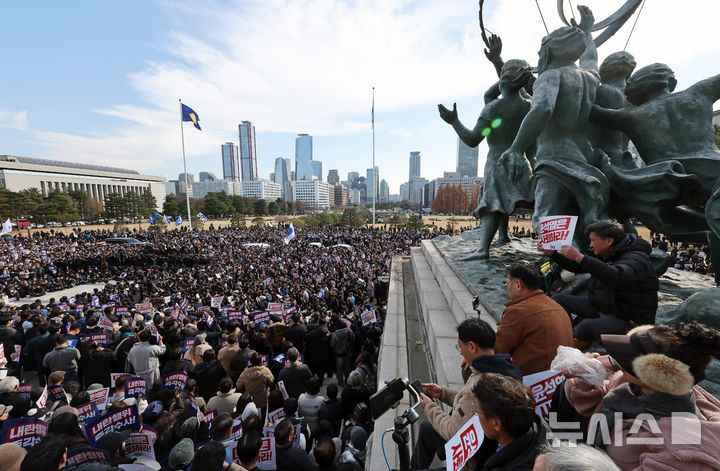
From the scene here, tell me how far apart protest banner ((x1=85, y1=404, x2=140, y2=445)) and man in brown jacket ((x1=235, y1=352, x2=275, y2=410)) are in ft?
4.06

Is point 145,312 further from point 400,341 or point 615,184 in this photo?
point 615,184

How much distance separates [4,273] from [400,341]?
74.5ft

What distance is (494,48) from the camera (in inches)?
265

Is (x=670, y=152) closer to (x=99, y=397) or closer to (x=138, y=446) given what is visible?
(x=138, y=446)

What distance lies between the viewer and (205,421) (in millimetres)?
3014

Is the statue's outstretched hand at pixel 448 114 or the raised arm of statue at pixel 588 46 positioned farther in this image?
the statue's outstretched hand at pixel 448 114

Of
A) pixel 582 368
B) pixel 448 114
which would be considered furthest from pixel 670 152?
pixel 582 368

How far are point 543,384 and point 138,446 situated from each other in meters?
3.28

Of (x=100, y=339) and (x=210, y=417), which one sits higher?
(x=210, y=417)

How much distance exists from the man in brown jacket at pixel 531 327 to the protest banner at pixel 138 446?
302 cm

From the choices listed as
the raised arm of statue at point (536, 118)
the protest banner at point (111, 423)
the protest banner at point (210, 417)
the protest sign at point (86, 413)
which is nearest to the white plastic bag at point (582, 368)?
the protest banner at point (210, 417)

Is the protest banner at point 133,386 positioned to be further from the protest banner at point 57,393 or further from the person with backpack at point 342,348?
the person with backpack at point 342,348

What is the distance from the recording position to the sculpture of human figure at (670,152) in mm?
4113

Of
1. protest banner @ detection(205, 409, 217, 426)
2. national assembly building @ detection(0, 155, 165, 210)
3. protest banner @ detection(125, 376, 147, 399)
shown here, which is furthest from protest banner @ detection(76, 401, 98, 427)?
national assembly building @ detection(0, 155, 165, 210)
